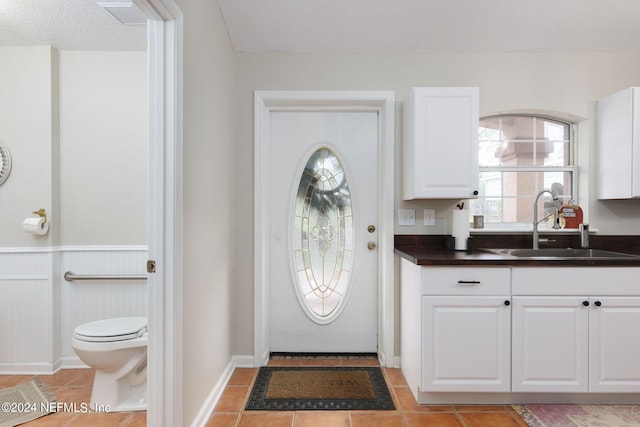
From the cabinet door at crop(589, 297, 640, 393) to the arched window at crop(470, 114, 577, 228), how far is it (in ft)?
2.94

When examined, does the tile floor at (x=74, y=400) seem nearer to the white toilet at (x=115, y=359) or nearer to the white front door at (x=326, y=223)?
the white toilet at (x=115, y=359)

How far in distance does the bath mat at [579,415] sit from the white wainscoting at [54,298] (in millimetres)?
2547

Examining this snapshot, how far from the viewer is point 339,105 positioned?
111 inches

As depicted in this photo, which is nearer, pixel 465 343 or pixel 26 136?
pixel 465 343

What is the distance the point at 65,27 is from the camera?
Answer: 2.45 meters

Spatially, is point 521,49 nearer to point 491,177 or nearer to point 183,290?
point 491,177

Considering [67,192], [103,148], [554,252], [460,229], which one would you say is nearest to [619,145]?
[554,252]

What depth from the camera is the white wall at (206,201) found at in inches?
69.4

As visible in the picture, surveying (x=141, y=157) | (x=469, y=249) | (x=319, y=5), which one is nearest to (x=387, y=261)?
(x=469, y=249)

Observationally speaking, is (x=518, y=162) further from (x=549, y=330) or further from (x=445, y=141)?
(x=549, y=330)

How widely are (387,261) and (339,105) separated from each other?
4.00 ft

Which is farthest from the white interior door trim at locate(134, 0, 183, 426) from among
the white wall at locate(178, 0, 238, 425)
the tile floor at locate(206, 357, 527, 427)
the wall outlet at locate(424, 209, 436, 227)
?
the wall outlet at locate(424, 209, 436, 227)

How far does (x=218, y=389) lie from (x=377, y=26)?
2.49 metres

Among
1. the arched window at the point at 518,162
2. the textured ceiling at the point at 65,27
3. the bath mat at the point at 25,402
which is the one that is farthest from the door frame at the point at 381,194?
the bath mat at the point at 25,402
